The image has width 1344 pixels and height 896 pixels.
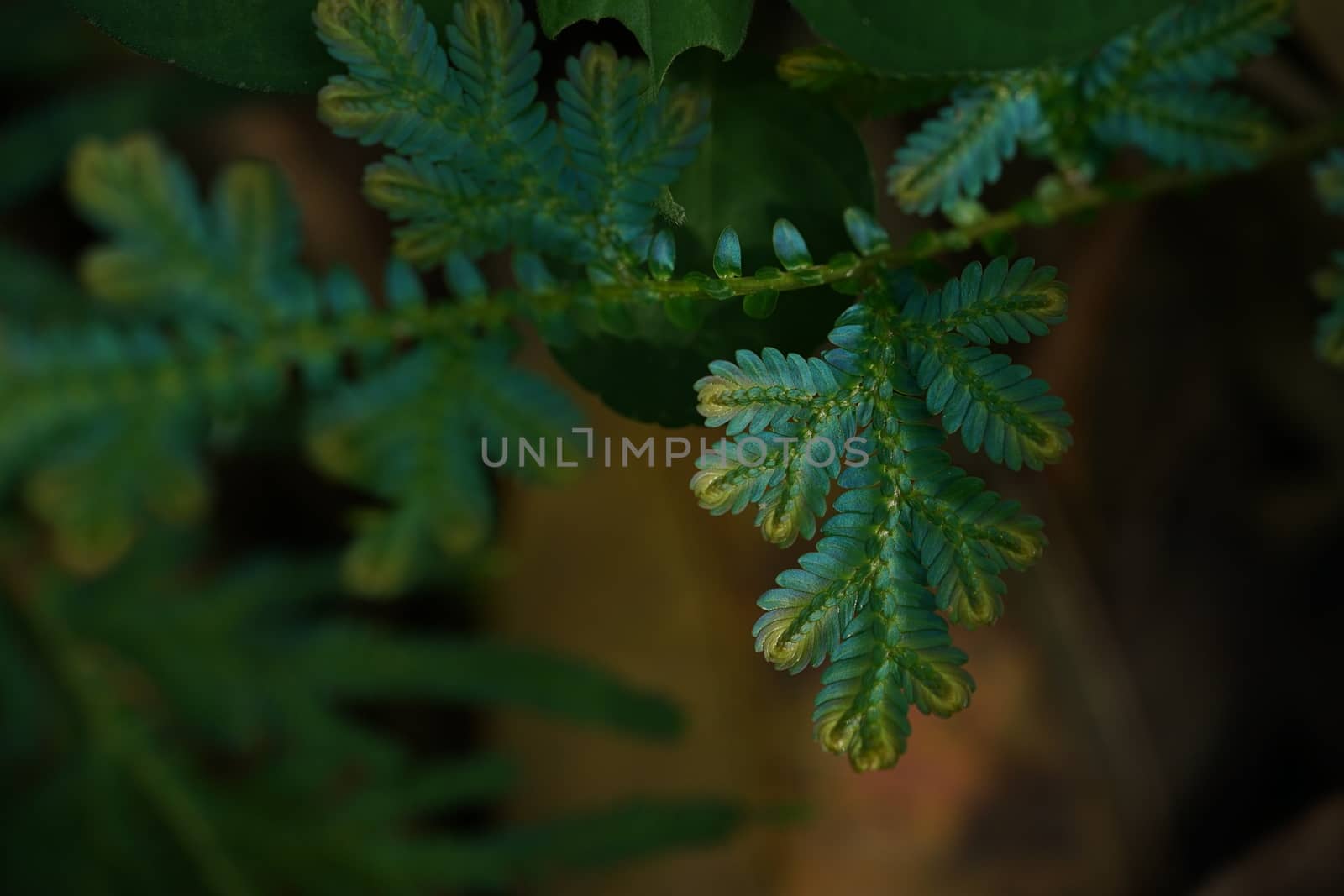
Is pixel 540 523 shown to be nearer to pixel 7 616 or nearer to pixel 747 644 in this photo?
pixel 747 644

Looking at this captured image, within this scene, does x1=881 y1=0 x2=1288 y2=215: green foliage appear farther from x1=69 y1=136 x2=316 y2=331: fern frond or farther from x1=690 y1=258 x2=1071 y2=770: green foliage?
x1=69 y1=136 x2=316 y2=331: fern frond

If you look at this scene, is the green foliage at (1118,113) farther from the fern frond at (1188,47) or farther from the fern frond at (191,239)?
the fern frond at (191,239)

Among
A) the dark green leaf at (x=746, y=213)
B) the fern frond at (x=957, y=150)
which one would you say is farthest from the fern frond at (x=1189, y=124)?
the dark green leaf at (x=746, y=213)

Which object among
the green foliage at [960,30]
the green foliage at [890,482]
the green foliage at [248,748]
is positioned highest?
the green foliage at [960,30]

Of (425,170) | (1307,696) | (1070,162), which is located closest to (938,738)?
(1307,696)

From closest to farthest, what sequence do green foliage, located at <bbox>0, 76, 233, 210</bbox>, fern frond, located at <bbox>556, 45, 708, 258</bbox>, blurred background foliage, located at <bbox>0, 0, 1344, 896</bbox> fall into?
1. fern frond, located at <bbox>556, 45, 708, 258</bbox>
2. blurred background foliage, located at <bbox>0, 0, 1344, 896</bbox>
3. green foliage, located at <bbox>0, 76, 233, 210</bbox>

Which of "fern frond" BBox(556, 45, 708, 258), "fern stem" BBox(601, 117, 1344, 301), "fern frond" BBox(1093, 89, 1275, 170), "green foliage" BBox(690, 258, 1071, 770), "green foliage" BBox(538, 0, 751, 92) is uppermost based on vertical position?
"green foliage" BBox(538, 0, 751, 92)

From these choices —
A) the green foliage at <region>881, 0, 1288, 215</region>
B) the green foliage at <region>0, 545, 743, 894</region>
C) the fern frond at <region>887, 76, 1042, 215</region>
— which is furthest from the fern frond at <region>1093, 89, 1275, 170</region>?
the green foliage at <region>0, 545, 743, 894</region>
